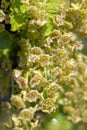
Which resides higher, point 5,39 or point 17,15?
point 17,15

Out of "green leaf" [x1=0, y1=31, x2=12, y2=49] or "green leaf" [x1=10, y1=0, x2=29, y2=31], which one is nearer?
"green leaf" [x1=10, y1=0, x2=29, y2=31]

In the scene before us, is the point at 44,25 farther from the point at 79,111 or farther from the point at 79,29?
the point at 79,111

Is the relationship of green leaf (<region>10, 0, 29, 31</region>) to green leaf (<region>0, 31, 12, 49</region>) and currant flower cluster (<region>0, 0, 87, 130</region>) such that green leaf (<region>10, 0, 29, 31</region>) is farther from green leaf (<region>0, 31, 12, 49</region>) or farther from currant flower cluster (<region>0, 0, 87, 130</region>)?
green leaf (<region>0, 31, 12, 49</region>)

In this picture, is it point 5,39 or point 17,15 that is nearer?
point 17,15

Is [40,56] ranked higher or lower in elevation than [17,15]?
lower

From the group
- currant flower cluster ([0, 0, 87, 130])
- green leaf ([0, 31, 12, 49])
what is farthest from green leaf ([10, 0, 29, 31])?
green leaf ([0, 31, 12, 49])

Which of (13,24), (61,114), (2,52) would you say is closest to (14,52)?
(2,52)

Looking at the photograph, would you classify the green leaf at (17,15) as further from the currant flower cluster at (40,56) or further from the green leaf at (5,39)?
the green leaf at (5,39)

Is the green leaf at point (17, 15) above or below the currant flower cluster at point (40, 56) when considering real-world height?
above

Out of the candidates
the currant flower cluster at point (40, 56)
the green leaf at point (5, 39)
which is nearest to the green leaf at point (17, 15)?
the currant flower cluster at point (40, 56)

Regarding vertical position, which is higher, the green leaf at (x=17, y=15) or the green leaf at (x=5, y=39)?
the green leaf at (x=17, y=15)

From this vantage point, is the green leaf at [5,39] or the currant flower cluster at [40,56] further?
the green leaf at [5,39]
